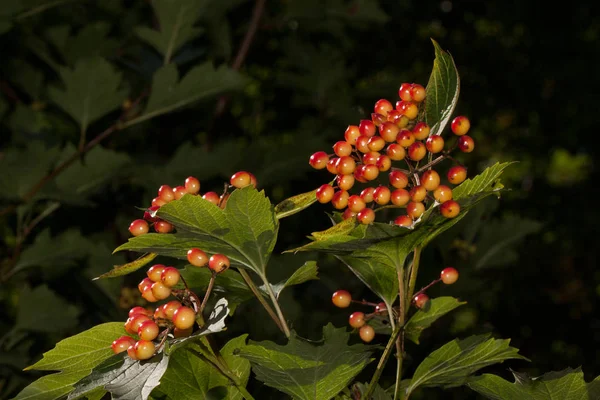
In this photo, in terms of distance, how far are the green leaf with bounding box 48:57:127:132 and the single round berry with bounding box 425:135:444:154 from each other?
0.87 m

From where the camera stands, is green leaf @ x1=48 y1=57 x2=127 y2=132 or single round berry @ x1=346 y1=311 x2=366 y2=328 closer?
single round berry @ x1=346 y1=311 x2=366 y2=328

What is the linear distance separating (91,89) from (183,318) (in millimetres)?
888

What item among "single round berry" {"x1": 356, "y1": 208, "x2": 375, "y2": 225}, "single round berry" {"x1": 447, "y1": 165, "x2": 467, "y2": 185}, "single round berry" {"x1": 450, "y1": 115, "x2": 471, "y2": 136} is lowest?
"single round berry" {"x1": 447, "y1": 165, "x2": 467, "y2": 185}

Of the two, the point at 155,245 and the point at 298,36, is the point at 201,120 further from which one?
the point at 155,245

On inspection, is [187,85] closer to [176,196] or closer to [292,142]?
[292,142]

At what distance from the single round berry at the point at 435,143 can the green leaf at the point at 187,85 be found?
2.52 ft

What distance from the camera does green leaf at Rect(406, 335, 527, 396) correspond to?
454 mm

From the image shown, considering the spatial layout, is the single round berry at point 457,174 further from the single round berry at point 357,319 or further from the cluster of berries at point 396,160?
the single round berry at point 357,319

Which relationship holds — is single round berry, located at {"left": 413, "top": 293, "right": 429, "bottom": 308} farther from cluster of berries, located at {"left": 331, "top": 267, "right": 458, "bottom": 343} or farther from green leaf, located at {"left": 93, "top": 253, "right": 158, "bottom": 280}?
green leaf, located at {"left": 93, "top": 253, "right": 158, "bottom": 280}

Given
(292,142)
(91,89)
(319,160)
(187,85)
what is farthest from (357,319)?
(292,142)

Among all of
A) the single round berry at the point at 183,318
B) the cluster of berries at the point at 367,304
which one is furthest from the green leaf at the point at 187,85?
the single round berry at the point at 183,318

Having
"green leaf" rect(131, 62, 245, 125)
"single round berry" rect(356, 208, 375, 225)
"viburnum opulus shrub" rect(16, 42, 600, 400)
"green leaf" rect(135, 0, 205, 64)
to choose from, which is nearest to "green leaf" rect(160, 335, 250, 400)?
"viburnum opulus shrub" rect(16, 42, 600, 400)

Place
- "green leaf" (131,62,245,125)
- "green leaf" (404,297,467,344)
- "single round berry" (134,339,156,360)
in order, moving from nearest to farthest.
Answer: "single round berry" (134,339,156,360)
"green leaf" (404,297,467,344)
"green leaf" (131,62,245,125)

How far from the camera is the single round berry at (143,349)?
399 millimetres
